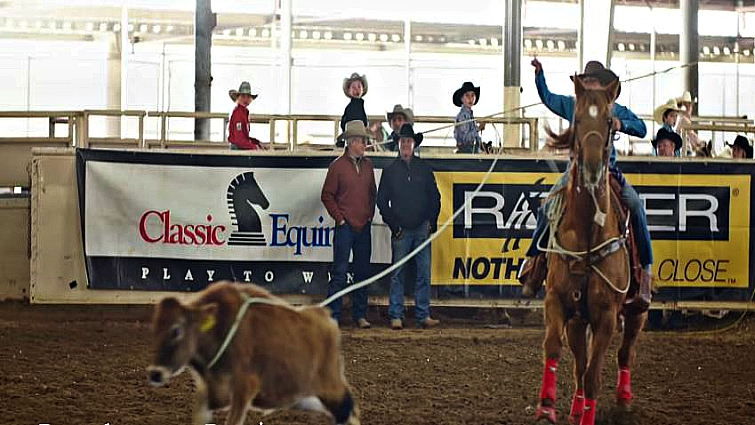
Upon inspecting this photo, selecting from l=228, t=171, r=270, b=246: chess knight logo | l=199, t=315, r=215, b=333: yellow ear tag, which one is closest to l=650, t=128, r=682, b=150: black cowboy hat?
l=228, t=171, r=270, b=246: chess knight logo

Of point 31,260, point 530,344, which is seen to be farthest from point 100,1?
point 530,344

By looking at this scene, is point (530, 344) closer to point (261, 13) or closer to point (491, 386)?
point (491, 386)

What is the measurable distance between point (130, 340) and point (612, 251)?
4527 mm

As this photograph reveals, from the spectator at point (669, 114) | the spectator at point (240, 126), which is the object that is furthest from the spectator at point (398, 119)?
the spectator at point (669, 114)

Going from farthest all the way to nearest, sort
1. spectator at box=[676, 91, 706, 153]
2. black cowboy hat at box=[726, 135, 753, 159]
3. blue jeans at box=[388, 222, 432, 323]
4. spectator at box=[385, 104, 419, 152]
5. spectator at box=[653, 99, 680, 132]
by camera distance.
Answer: black cowboy hat at box=[726, 135, 753, 159] < spectator at box=[653, 99, 680, 132] < spectator at box=[676, 91, 706, 153] < spectator at box=[385, 104, 419, 152] < blue jeans at box=[388, 222, 432, 323]

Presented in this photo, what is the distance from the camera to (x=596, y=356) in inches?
230

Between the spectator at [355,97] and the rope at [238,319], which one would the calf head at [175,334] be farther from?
the spectator at [355,97]

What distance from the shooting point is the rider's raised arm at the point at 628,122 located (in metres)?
5.99

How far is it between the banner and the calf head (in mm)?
7404

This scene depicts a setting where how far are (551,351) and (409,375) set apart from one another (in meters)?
2.06

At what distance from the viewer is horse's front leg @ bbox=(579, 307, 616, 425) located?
5836 mm

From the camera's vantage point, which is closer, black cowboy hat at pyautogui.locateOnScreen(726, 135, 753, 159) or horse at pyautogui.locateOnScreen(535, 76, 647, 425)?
horse at pyautogui.locateOnScreen(535, 76, 647, 425)

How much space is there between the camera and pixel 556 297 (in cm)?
586

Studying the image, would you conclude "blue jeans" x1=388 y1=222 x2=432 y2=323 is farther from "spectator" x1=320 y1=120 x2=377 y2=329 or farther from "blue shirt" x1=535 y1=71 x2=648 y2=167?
"blue shirt" x1=535 y1=71 x2=648 y2=167
